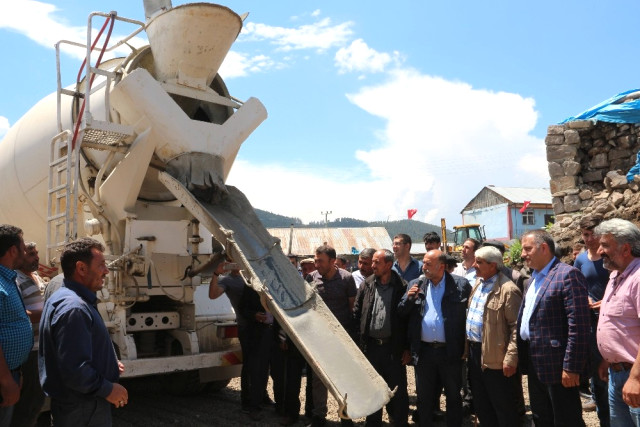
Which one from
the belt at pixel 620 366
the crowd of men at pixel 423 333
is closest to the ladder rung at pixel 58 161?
the crowd of men at pixel 423 333

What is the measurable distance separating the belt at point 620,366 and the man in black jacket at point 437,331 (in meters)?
1.45

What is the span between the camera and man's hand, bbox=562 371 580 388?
3672mm

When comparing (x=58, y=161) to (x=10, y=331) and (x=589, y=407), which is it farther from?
(x=589, y=407)

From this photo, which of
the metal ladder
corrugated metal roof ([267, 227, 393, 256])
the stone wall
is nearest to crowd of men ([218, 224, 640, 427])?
the metal ladder

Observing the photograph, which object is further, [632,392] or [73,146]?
[73,146]

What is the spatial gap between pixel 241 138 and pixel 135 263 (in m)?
1.49

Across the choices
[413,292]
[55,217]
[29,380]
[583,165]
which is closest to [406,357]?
[413,292]

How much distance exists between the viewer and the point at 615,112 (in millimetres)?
8070

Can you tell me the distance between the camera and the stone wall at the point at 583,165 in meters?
7.98

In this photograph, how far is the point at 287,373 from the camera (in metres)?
5.64

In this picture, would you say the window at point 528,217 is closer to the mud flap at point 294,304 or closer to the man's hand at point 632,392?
the mud flap at point 294,304

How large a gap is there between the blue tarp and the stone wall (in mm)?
114

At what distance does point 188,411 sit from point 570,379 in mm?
3793

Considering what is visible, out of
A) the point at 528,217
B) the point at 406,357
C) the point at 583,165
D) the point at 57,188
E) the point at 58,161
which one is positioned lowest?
the point at 406,357
